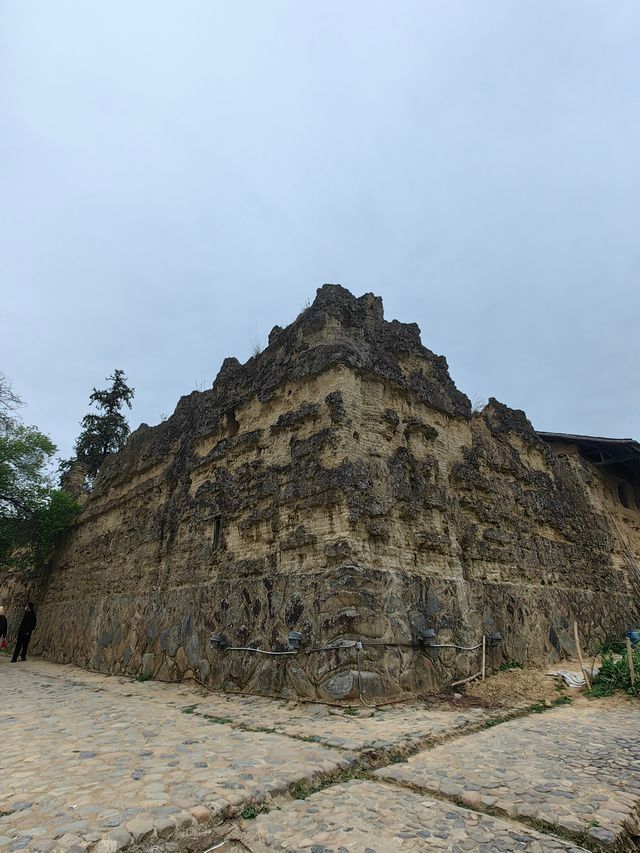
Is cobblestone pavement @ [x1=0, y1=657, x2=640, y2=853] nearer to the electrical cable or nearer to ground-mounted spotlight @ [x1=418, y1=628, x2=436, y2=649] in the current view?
the electrical cable

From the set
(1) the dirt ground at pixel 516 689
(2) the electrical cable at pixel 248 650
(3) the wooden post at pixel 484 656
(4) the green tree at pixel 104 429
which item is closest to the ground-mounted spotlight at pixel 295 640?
(2) the electrical cable at pixel 248 650

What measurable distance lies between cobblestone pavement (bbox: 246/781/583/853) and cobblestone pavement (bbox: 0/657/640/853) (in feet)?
0.04

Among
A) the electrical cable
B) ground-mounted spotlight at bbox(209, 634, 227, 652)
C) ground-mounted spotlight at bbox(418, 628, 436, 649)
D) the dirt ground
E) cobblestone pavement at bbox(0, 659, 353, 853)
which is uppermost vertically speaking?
ground-mounted spotlight at bbox(418, 628, 436, 649)

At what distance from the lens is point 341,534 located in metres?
6.84

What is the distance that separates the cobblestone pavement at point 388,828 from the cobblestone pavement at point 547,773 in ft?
0.76

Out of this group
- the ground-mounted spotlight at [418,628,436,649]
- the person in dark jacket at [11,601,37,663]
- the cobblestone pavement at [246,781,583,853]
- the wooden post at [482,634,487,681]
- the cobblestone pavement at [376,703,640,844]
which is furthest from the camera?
the person in dark jacket at [11,601,37,663]

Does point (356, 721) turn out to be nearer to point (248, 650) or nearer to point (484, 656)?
point (248, 650)

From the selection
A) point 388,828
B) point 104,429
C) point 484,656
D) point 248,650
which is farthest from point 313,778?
point 104,429

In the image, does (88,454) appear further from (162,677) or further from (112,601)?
(162,677)

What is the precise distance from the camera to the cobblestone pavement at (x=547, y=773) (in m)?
2.94

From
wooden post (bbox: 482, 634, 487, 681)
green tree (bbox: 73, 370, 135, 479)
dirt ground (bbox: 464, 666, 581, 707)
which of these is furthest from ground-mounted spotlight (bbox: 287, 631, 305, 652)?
→ green tree (bbox: 73, 370, 135, 479)

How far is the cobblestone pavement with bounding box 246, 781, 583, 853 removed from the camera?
8.55 ft

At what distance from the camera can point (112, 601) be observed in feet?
38.7

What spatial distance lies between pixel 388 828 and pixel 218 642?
5342mm
